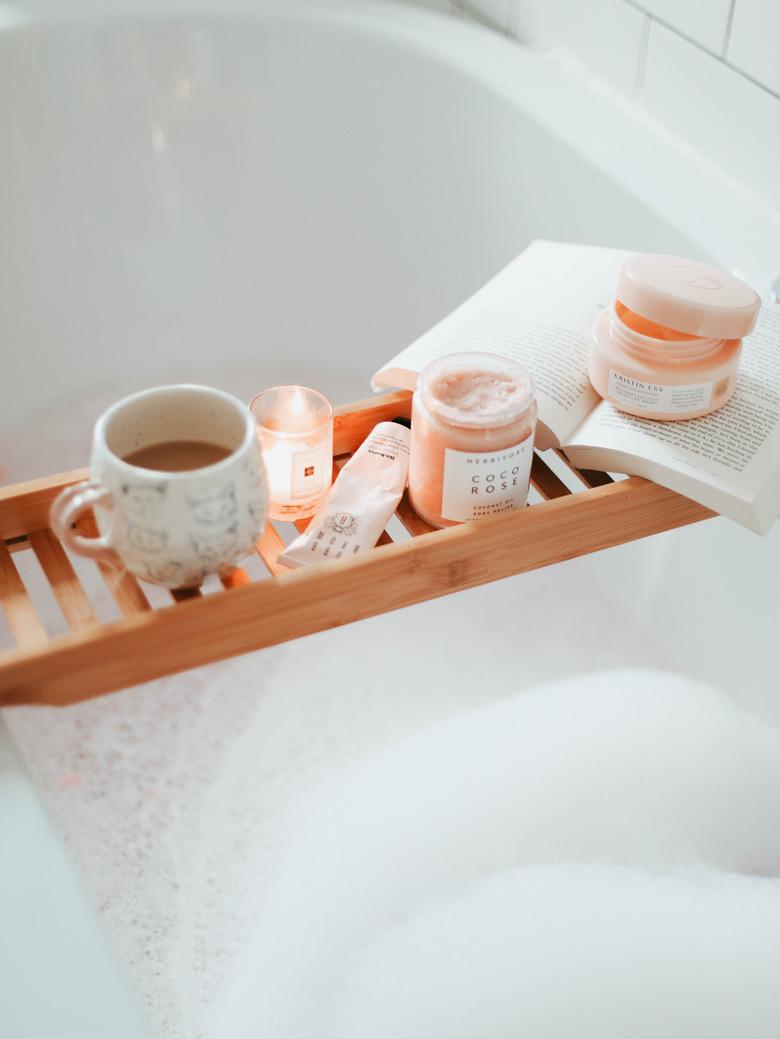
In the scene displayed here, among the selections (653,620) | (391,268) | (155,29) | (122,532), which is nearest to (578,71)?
(391,268)

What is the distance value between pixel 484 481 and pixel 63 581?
0.24 meters

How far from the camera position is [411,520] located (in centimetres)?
71

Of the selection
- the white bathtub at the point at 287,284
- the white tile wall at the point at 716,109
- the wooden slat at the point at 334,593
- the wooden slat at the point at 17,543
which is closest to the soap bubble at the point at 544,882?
the white bathtub at the point at 287,284

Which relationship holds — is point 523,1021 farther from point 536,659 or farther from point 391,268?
point 391,268

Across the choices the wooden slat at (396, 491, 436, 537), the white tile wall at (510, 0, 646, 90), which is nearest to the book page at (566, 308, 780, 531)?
the wooden slat at (396, 491, 436, 537)

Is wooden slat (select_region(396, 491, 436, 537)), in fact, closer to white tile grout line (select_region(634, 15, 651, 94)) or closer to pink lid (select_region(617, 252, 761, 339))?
pink lid (select_region(617, 252, 761, 339))

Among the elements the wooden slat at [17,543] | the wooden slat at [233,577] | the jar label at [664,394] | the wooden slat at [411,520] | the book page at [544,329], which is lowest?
the wooden slat at [17,543]

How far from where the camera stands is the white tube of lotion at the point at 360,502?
66 cm

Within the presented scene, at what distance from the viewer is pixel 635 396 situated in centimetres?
72

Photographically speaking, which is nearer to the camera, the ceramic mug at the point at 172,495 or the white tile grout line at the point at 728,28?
the ceramic mug at the point at 172,495

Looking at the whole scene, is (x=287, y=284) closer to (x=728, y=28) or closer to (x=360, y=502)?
(x=728, y=28)

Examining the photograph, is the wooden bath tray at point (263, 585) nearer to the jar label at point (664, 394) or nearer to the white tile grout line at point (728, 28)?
the jar label at point (664, 394)

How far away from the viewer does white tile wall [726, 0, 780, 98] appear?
3.28ft

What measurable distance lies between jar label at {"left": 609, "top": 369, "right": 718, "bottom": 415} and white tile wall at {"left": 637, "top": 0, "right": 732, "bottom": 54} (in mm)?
498
